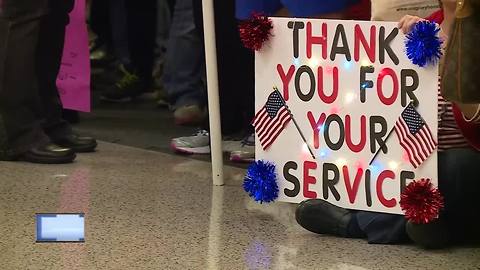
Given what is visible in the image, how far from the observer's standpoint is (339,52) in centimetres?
203

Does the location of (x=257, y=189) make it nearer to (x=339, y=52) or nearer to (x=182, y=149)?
(x=339, y=52)

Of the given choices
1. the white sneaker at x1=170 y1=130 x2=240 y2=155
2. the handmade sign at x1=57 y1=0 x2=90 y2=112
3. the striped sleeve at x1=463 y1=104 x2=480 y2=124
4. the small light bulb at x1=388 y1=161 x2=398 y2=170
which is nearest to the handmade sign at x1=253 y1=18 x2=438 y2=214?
the small light bulb at x1=388 y1=161 x2=398 y2=170

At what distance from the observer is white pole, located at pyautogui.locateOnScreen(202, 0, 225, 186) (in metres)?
2.39

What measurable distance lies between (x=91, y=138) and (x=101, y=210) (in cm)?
79

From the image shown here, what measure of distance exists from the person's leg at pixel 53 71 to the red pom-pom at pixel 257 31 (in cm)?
84

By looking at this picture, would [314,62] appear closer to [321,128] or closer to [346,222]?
[321,128]

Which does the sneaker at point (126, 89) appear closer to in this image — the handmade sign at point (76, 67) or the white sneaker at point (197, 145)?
the handmade sign at point (76, 67)

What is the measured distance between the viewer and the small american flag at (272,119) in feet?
6.96

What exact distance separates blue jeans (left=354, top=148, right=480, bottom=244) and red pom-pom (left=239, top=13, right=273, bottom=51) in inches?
19.2

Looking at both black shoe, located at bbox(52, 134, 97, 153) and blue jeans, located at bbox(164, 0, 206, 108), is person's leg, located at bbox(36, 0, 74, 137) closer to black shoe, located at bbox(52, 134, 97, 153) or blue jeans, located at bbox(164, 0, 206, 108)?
black shoe, located at bbox(52, 134, 97, 153)

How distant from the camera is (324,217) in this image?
6.59 feet

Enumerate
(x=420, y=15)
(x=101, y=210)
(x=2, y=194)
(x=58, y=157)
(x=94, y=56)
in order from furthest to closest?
(x=94, y=56) < (x=58, y=157) < (x=2, y=194) < (x=101, y=210) < (x=420, y=15)

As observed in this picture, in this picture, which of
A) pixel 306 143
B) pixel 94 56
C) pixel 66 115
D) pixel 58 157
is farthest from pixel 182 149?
pixel 94 56

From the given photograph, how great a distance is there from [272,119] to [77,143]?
3.30ft
